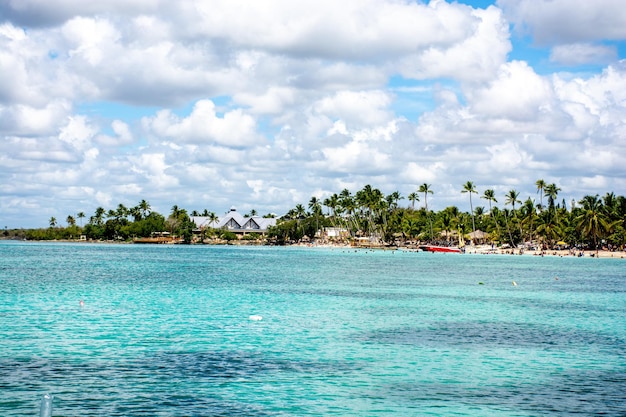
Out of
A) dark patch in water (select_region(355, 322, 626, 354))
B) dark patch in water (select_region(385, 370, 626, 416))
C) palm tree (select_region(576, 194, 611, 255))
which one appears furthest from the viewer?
palm tree (select_region(576, 194, 611, 255))

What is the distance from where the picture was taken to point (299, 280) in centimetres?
6850

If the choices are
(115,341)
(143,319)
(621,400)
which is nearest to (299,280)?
(143,319)

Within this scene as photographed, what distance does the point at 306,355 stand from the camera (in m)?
25.6

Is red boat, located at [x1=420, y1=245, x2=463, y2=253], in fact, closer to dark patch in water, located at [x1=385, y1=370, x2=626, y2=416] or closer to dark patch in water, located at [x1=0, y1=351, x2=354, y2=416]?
dark patch in water, located at [x1=385, y1=370, x2=626, y2=416]

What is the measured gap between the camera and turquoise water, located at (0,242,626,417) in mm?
18609

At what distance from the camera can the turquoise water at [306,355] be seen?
18609mm

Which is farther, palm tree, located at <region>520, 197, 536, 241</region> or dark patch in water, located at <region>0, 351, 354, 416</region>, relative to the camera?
palm tree, located at <region>520, 197, 536, 241</region>

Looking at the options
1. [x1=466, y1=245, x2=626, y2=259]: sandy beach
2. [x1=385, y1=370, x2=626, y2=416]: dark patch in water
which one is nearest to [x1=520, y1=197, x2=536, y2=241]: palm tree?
[x1=466, y1=245, x2=626, y2=259]: sandy beach

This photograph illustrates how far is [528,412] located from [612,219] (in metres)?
146

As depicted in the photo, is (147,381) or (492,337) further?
(492,337)

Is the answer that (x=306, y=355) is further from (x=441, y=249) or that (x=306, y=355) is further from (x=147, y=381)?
(x=441, y=249)

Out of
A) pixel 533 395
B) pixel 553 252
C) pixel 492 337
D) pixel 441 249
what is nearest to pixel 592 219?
pixel 553 252

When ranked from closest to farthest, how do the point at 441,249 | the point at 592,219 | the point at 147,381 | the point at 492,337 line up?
the point at 147,381
the point at 492,337
the point at 592,219
the point at 441,249

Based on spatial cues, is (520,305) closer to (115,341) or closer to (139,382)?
(115,341)
